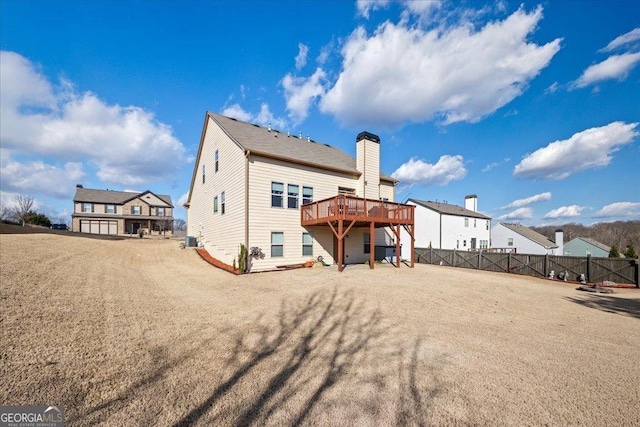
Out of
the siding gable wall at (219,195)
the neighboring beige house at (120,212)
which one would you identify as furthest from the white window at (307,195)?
the neighboring beige house at (120,212)

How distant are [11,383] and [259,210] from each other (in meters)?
10.8

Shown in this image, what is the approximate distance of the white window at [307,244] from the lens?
1538cm

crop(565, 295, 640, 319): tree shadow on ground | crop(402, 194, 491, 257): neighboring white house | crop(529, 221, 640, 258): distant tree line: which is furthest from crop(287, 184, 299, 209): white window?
crop(529, 221, 640, 258): distant tree line

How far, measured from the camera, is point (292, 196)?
603 inches

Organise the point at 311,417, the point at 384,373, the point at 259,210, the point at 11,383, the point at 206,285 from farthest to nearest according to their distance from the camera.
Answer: the point at 259,210 < the point at 206,285 < the point at 384,373 < the point at 11,383 < the point at 311,417

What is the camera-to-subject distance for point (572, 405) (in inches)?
135

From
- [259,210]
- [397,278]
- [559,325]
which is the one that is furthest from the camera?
[259,210]

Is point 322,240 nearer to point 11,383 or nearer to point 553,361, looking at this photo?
point 553,361

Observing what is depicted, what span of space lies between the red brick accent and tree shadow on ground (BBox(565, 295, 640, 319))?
1380 cm

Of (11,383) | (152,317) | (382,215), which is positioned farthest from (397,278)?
(11,383)

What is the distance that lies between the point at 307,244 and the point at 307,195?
2843 millimetres

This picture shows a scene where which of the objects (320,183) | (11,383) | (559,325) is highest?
(320,183)

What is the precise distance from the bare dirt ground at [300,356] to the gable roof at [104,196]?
112 feet

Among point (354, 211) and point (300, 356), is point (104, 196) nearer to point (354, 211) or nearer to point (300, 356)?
point (354, 211)
